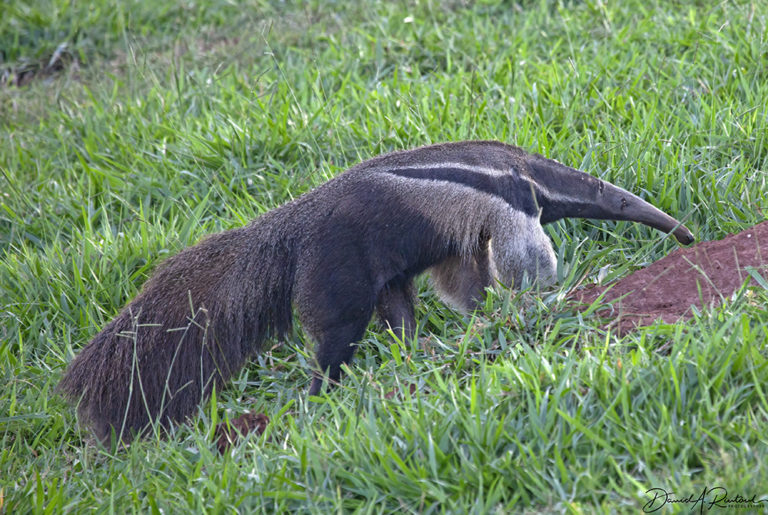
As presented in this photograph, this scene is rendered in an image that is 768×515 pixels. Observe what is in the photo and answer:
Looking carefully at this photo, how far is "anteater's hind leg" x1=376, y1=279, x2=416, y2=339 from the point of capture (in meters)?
4.88

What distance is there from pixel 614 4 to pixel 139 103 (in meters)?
4.30

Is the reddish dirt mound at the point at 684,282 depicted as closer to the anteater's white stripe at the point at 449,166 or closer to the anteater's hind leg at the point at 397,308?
the anteater's white stripe at the point at 449,166

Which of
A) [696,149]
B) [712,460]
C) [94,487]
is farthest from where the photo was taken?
[696,149]

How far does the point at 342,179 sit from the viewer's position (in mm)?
4781

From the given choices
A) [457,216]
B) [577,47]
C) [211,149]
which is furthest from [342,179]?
[577,47]

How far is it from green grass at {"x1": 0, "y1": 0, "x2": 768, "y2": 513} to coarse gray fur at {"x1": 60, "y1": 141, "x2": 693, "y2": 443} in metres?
0.24

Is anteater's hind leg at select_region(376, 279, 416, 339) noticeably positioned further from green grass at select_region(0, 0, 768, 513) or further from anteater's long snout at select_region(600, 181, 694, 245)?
anteater's long snout at select_region(600, 181, 694, 245)

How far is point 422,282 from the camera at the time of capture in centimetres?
550

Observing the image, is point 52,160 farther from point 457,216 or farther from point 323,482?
point 323,482

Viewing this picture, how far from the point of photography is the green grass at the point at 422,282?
10.8 feet
